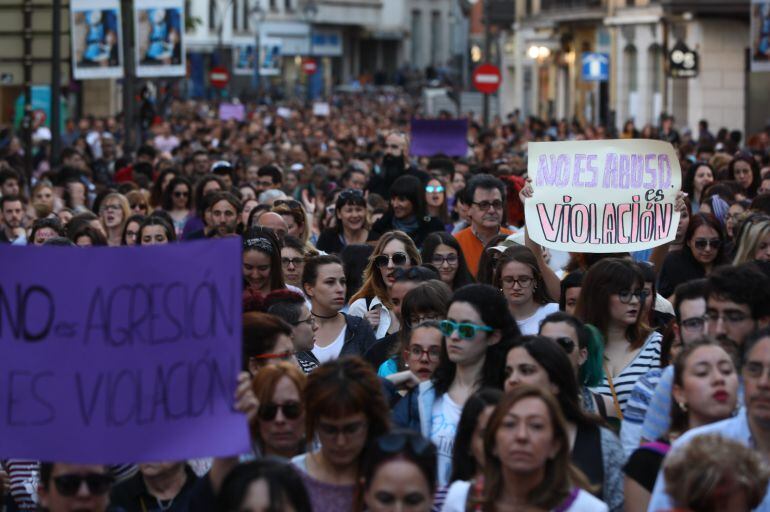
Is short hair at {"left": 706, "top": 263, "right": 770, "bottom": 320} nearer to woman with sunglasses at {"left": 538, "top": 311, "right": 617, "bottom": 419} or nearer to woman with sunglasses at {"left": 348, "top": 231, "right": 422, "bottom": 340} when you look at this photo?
woman with sunglasses at {"left": 538, "top": 311, "right": 617, "bottom": 419}

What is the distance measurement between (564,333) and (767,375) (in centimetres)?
149

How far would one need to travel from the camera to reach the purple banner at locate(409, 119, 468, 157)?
23359 millimetres

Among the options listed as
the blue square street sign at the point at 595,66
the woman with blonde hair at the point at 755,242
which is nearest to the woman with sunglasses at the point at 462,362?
the woman with blonde hair at the point at 755,242

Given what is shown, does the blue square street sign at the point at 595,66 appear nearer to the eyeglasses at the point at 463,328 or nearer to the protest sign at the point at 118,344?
the eyeglasses at the point at 463,328

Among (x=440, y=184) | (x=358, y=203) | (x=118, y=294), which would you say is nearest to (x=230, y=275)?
(x=118, y=294)

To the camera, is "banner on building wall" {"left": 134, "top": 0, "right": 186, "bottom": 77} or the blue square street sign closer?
"banner on building wall" {"left": 134, "top": 0, "right": 186, "bottom": 77}

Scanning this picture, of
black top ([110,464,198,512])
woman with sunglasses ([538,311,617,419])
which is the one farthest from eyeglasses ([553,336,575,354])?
black top ([110,464,198,512])

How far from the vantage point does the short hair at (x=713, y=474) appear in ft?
16.9

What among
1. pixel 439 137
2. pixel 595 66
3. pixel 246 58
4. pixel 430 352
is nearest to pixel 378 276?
pixel 430 352

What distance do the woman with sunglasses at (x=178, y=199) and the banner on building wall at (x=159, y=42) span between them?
10310mm

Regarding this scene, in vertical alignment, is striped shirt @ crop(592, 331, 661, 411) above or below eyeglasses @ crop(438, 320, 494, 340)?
below

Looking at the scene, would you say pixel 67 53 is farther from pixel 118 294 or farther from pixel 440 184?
pixel 118 294

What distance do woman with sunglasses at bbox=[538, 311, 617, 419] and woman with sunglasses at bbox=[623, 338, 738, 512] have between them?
2.23 feet

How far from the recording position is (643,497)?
19.7 feet
